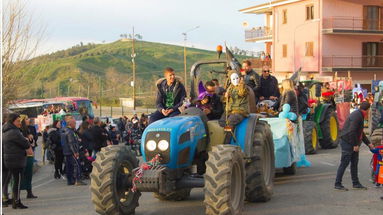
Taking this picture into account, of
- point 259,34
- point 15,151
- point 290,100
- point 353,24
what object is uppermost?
point 259,34

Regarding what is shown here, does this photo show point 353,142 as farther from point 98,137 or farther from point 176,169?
point 98,137

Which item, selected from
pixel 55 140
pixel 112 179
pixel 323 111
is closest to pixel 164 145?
pixel 112 179

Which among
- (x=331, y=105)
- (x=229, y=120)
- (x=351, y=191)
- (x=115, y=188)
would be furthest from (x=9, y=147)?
(x=331, y=105)

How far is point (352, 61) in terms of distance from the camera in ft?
169

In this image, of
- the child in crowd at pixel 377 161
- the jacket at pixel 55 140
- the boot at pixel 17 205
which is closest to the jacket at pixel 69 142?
the jacket at pixel 55 140

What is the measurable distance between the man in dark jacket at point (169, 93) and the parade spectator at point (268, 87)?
4.49m

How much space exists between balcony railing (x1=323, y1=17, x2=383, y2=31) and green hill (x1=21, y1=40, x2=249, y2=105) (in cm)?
3117

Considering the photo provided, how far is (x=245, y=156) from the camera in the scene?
1022cm

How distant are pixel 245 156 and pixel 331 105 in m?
11.4

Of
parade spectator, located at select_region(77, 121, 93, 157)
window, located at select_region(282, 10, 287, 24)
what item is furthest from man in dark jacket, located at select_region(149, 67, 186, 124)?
window, located at select_region(282, 10, 287, 24)

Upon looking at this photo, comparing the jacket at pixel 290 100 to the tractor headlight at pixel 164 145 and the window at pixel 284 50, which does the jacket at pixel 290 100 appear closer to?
the tractor headlight at pixel 164 145

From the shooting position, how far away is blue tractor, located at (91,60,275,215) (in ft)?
27.5

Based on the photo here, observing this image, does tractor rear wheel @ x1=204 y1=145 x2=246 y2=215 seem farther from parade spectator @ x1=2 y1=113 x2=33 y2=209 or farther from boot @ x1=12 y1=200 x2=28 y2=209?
boot @ x1=12 y1=200 x2=28 y2=209

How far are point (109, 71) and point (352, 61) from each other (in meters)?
62.0
